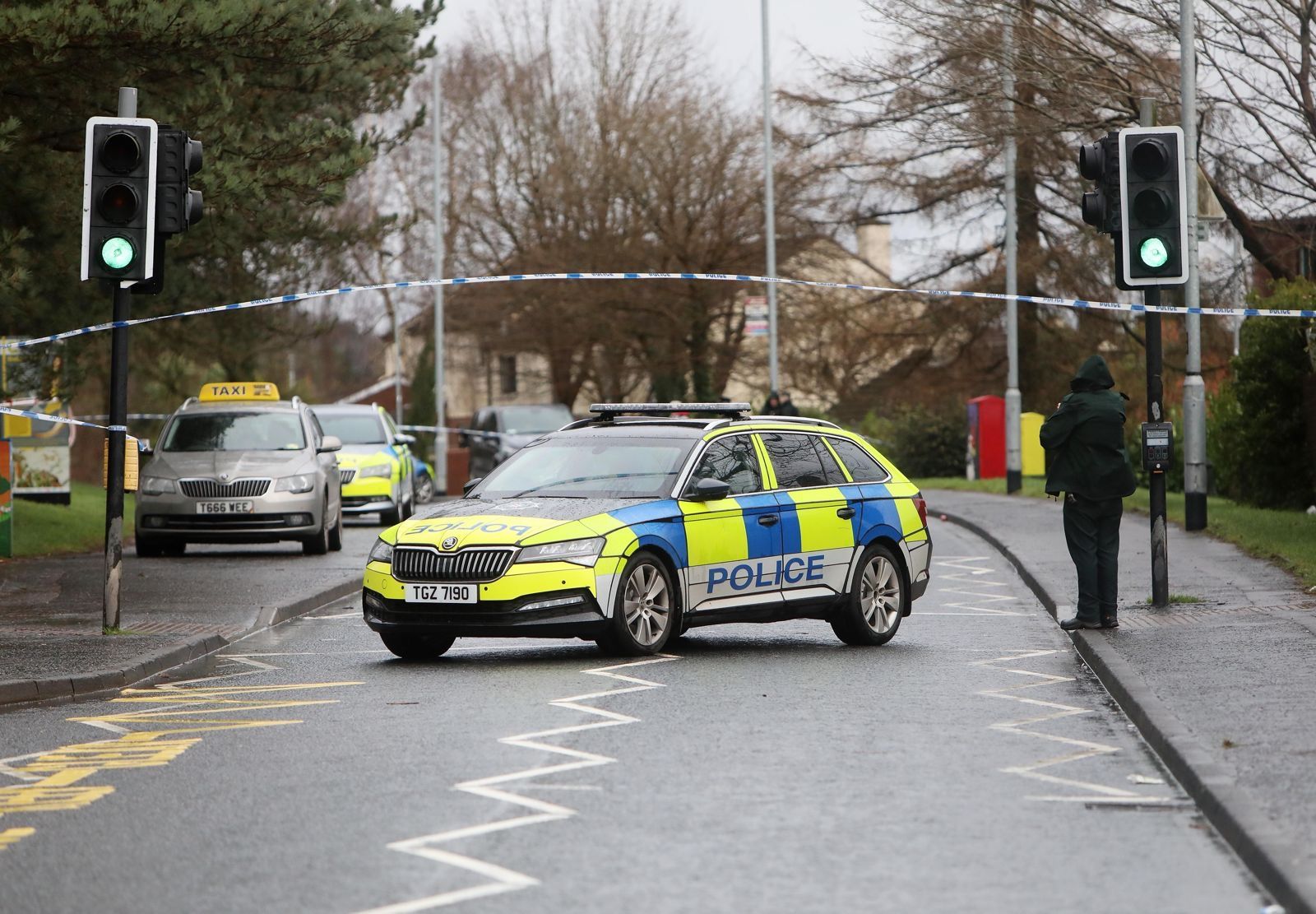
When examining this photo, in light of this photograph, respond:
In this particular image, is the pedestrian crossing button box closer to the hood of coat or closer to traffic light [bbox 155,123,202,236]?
the hood of coat

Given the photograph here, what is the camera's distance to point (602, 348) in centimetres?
5259

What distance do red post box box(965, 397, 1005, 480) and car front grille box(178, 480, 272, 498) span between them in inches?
799

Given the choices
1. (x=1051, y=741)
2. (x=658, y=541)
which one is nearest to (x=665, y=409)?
(x=658, y=541)

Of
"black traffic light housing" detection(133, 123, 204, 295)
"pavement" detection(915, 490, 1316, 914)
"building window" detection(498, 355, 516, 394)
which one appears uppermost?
"building window" detection(498, 355, 516, 394)

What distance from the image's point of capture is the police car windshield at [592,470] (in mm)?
12930

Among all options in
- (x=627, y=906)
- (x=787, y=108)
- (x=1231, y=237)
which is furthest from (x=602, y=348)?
(x=627, y=906)

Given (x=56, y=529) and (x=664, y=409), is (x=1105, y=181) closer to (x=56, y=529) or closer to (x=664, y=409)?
(x=664, y=409)

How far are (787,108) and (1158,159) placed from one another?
76.9 feet

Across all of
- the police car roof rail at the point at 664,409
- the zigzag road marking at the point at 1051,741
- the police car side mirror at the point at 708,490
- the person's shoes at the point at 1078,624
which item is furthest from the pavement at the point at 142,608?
the person's shoes at the point at 1078,624

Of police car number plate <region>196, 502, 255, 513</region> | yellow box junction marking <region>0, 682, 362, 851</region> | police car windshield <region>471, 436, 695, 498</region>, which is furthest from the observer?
police car number plate <region>196, 502, 255, 513</region>

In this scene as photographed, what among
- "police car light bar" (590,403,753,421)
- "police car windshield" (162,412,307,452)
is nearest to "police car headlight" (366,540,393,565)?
"police car light bar" (590,403,753,421)

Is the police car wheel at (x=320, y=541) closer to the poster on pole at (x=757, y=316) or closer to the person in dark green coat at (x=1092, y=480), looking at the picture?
the person in dark green coat at (x=1092, y=480)

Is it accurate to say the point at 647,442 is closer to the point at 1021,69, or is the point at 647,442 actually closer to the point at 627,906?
the point at 627,906

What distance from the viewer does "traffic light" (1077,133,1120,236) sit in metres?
14.0
